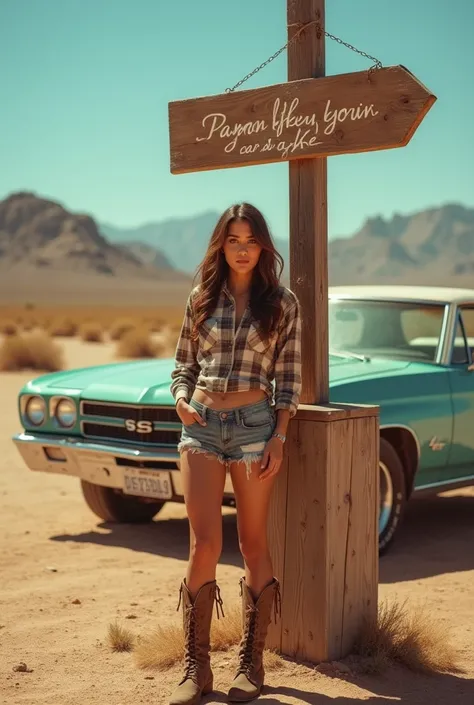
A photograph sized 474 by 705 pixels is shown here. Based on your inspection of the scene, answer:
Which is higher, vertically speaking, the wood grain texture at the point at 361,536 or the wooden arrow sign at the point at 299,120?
the wooden arrow sign at the point at 299,120

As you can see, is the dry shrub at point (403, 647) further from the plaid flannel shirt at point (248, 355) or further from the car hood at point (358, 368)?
the car hood at point (358, 368)

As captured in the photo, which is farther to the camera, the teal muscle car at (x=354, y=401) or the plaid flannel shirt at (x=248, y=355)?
the teal muscle car at (x=354, y=401)

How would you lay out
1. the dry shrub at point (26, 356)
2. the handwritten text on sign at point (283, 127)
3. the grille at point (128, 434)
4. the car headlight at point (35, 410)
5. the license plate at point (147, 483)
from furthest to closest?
→ the dry shrub at point (26, 356)
the car headlight at point (35, 410)
the grille at point (128, 434)
the license plate at point (147, 483)
the handwritten text on sign at point (283, 127)

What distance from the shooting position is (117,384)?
7.09 metres

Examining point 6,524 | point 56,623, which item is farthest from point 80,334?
point 56,623

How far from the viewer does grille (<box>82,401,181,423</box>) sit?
664 cm

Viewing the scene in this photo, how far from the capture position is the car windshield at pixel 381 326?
7551 millimetres

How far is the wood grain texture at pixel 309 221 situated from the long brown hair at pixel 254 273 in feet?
0.89

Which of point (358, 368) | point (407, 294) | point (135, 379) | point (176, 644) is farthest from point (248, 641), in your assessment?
point (407, 294)

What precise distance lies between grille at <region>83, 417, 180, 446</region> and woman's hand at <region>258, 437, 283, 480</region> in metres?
2.48

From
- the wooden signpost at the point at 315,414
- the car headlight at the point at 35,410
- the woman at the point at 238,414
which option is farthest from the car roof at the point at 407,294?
the woman at the point at 238,414

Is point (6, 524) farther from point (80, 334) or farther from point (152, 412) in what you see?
point (80, 334)

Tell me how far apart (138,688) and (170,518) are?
3.73 meters

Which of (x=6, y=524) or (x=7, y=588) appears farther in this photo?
(x=6, y=524)
